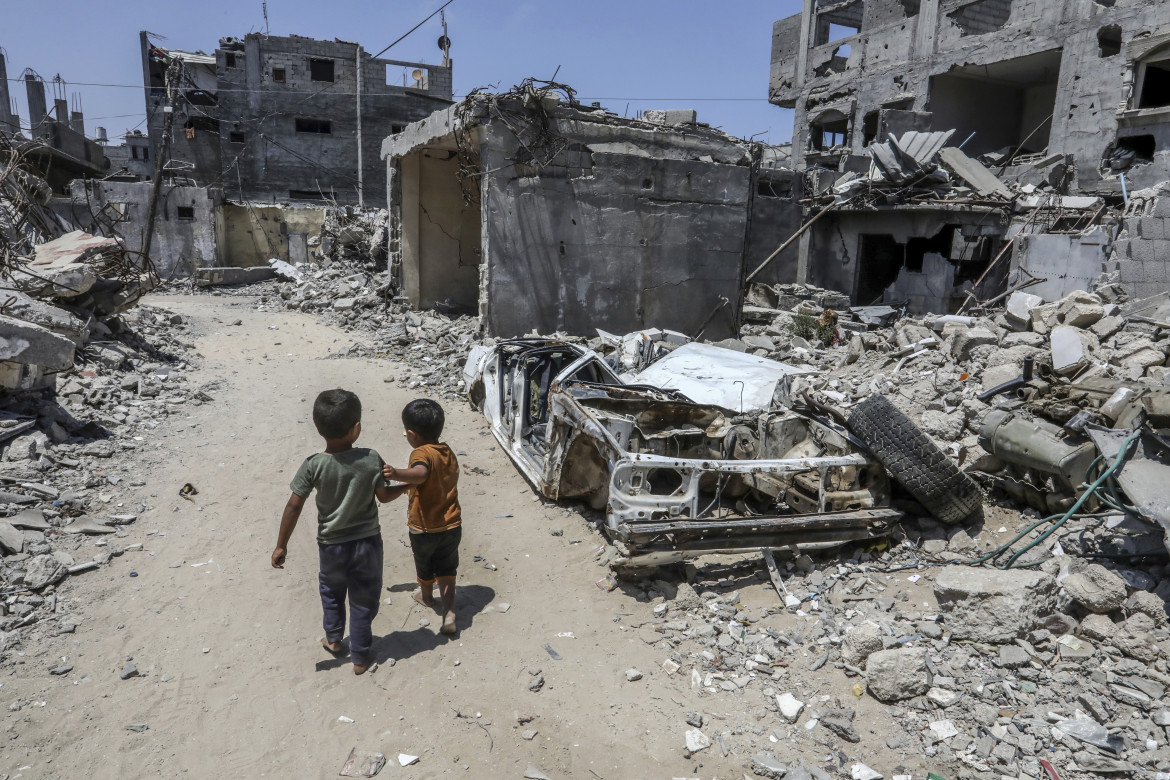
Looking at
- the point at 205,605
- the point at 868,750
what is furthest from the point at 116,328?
the point at 868,750

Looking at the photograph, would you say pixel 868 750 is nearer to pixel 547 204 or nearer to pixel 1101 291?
pixel 547 204

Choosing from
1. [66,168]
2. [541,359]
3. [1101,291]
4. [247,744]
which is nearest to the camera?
[247,744]

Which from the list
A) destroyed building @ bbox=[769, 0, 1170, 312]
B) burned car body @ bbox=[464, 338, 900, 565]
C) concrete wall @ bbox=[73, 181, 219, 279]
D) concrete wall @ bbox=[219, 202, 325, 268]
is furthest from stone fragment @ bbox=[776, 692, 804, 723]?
concrete wall @ bbox=[219, 202, 325, 268]

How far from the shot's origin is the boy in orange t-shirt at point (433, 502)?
3629mm

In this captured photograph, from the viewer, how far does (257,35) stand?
31328mm

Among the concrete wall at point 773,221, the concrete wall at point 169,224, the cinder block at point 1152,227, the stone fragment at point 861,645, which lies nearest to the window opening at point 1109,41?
the concrete wall at point 773,221

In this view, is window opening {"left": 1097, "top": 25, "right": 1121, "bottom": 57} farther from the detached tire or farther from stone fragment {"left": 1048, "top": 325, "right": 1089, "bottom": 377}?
the detached tire

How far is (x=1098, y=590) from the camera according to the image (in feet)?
11.9

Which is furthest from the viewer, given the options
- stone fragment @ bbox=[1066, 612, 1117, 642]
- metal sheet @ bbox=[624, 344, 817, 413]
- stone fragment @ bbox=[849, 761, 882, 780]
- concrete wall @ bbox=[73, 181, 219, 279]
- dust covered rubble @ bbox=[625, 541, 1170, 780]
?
concrete wall @ bbox=[73, 181, 219, 279]

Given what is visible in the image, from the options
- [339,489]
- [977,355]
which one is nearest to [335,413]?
[339,489]

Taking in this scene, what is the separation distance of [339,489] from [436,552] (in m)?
0.81

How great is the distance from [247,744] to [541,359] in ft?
13.9

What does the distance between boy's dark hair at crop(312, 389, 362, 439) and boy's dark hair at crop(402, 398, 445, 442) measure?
1.19 ft

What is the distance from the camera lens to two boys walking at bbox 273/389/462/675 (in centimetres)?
326
